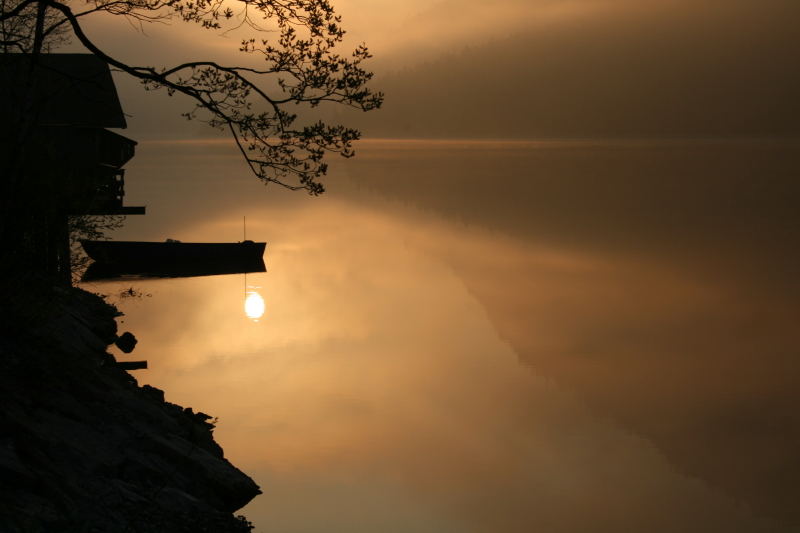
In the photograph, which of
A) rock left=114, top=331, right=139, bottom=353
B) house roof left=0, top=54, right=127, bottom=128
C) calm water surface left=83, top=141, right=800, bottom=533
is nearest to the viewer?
calm water surface left=83, top=141, right=800, bottom=533

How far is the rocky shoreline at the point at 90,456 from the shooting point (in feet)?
34.1

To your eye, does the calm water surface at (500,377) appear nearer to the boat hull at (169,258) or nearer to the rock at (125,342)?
the rock at (125,342)

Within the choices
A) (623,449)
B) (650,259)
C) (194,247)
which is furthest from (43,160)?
(650,259)

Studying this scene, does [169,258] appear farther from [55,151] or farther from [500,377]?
[500,377]

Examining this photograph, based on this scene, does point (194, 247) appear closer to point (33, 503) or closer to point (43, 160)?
point (43, 160)

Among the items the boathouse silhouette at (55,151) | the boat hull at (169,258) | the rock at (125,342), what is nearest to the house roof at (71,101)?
the boathouse silhouette at (55,151)

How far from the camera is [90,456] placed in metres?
12.7

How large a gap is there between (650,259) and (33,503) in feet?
183

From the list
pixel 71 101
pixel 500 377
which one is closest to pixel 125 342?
pixel 71 101

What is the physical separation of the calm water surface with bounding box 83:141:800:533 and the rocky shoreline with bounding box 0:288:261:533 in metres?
3.10

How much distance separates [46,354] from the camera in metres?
15.4

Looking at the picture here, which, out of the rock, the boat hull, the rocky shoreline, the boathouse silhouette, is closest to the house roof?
the boathouse silhouette

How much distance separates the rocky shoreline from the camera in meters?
10.4

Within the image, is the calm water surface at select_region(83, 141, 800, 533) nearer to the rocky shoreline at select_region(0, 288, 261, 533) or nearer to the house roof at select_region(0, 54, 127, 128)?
the rocky shoreline at select_region(0, 288, 261, 533)
